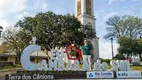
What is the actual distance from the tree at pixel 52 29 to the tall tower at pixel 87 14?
18791 millimetres

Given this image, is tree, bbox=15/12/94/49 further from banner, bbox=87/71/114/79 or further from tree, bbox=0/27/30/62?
banner, bbox=87/71/114/79

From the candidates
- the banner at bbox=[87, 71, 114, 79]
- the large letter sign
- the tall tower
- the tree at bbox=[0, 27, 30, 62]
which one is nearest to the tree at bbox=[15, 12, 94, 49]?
the tree at bbox=[0, 27, 30, 62]

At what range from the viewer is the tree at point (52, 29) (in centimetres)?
4925

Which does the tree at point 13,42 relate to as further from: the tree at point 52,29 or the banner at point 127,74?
the banner at point 127,74

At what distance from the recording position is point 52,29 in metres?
50.0

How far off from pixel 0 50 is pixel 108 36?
2750cm

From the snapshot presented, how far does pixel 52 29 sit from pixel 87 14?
2475cm

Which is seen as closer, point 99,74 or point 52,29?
point 99,74

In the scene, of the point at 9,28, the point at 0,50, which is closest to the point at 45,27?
the point at 9,28

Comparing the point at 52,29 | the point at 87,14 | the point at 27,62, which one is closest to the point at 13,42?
the point at 52,29

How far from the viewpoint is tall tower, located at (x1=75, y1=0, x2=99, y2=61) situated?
233 feet

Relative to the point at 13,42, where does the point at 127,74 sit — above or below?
below

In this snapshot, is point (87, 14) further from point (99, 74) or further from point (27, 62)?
point (99, 74)

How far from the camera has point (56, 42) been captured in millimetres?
50094
